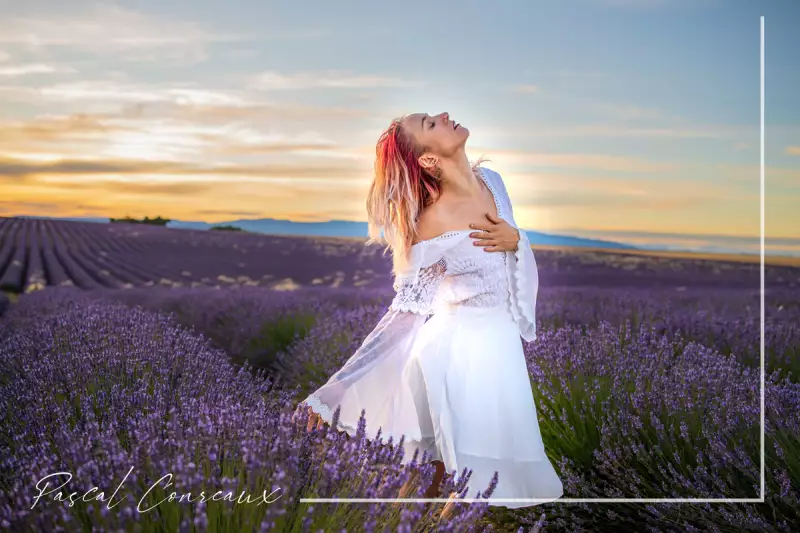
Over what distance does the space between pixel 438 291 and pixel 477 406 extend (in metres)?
0.40

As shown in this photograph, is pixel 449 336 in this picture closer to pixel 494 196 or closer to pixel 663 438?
pixel 494 196

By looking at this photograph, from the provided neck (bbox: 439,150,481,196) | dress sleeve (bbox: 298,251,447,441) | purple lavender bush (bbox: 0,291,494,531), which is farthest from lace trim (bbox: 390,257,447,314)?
purple lavender bush (bbox: 0,291,494,531)

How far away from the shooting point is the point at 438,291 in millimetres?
2623

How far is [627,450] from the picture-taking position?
8.91 ft

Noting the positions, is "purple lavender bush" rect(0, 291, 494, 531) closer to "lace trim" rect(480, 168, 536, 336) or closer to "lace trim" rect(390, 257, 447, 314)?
"lace trim" rect(390, 257, 447, 314)

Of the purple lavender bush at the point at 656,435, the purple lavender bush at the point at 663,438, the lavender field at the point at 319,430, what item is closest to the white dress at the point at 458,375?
the lavender field at the point at 319,430

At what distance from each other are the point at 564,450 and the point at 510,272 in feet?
2.85

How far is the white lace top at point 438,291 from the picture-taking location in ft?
8.37

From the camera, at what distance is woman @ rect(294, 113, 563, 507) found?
2492 mm

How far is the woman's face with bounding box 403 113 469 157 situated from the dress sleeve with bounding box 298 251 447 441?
37cm

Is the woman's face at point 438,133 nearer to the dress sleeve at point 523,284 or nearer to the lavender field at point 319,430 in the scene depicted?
the dress sleeve at point 523,284

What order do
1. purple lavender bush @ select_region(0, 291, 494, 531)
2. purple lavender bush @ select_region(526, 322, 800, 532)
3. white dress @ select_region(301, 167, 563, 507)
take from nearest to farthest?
purple lavender bush @ select_region(0, 291, 494, 531) → purple lavender bush @ select_region(526, 322, 800, 532) → white dress @ select_region(301, 167, 563, 507)

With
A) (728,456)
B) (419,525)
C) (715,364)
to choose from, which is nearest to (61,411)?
(419,525)

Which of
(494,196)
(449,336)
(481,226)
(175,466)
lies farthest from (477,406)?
(175,466)
